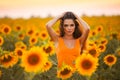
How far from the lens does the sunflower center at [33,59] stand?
3.07 meters

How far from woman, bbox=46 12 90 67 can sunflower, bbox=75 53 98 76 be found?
499 millimetres

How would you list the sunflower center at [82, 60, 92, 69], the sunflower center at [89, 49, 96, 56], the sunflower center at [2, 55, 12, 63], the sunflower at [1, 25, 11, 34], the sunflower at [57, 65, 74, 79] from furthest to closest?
1. the sunflower at [1, 25, 11, 34]
2. the sunflower center at [89, 49, 96, 56]
3. the sunflower center at [2, 55, 12, 63]
4. the sunflower center at [82, 60, 92, 69]
5. the sunflower at [57, 65, 74, 79]

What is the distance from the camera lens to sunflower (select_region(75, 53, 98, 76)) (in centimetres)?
301

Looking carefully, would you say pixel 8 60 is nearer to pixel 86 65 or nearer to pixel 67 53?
pixel 67 53

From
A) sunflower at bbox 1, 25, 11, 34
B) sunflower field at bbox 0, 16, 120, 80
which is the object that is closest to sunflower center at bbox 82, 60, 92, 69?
sunflower field at bbox 0, 16, 120, 80

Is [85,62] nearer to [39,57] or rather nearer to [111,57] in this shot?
[39,57]

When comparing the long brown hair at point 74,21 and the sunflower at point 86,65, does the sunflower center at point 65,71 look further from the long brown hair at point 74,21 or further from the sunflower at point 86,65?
the long brown hair at point 74,21

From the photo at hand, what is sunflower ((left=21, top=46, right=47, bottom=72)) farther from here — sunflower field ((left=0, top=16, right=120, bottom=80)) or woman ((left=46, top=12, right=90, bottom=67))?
woman ((left=46, top=12, right=90, bottom=67))

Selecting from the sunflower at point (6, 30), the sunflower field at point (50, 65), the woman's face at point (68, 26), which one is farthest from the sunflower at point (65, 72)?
the sunflower at point (6, 30)

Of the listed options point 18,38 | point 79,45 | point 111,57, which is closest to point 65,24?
point 79,45

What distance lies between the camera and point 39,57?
10.1 feet

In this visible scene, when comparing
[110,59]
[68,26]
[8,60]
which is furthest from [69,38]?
[8,60]

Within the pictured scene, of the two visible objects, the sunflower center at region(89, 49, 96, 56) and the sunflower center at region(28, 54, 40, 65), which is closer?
the sunflower center at region(28, 54, 40, 65)

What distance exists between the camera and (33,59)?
309 cm
